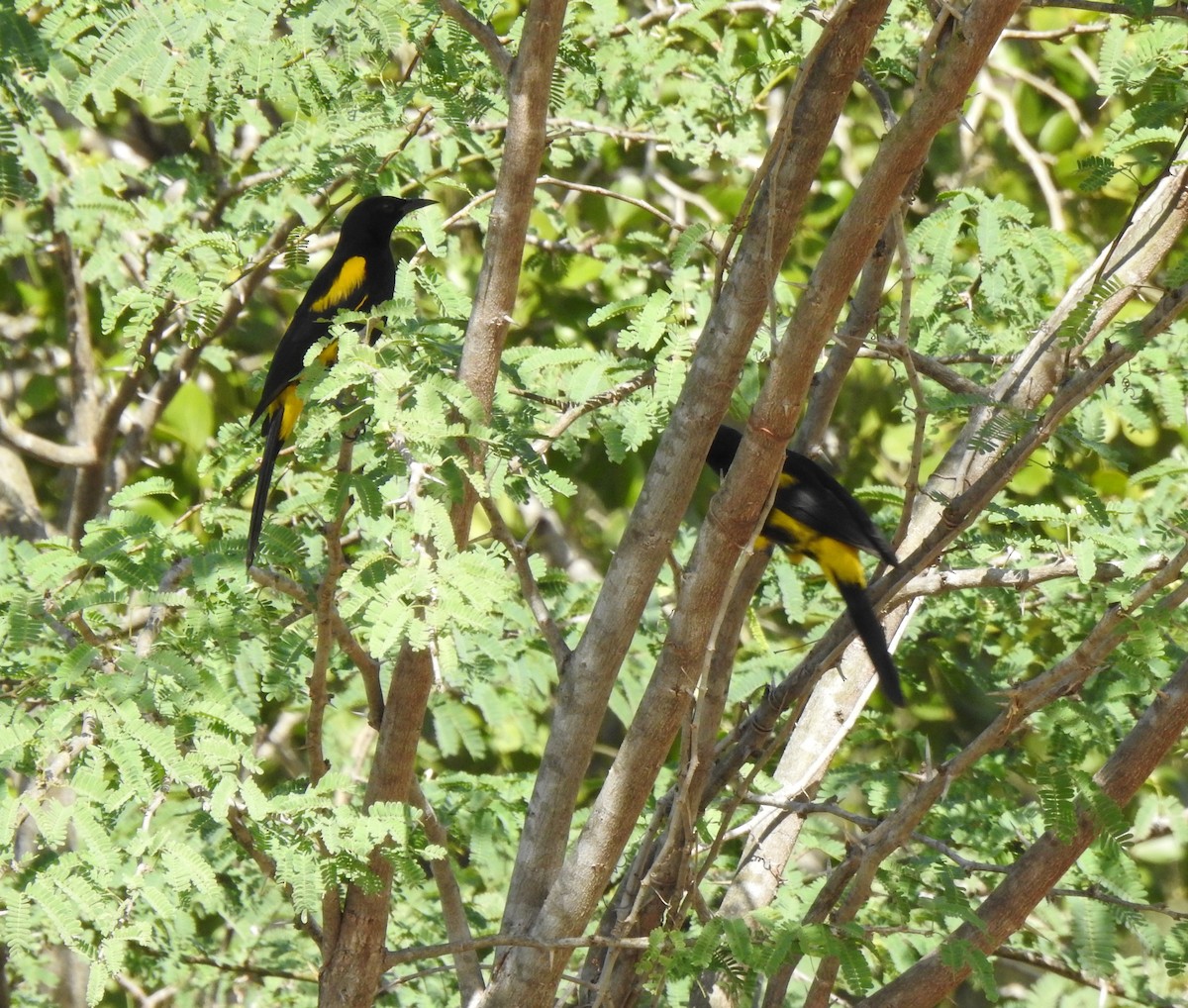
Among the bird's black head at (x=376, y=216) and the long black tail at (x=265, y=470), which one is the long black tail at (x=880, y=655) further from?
the bird's black head at (x=376, y=216)

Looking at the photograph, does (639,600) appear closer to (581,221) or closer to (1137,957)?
(1137,957)

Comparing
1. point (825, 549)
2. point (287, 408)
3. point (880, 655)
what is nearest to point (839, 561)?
point (825, 549)

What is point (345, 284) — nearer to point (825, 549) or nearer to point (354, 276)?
point (354, 276)

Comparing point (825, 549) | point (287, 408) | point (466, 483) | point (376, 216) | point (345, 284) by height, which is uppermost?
point (376, 216)

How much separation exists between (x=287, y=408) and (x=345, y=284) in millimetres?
776

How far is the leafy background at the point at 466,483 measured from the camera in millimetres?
2785

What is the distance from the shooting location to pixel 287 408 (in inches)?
174

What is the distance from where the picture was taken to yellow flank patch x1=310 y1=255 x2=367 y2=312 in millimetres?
4969

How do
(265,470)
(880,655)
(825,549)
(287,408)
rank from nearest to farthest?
(880,655) → (265,470) → (825,549) → (287,408)

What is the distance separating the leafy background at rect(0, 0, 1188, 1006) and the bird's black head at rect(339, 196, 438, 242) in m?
0.16

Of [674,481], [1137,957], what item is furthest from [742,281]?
[1137,957]

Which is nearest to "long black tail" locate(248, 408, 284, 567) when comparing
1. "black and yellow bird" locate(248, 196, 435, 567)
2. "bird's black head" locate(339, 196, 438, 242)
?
"black and yellow bird" locate(248, 196, 435, 567)

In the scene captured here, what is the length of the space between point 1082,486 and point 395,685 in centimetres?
172

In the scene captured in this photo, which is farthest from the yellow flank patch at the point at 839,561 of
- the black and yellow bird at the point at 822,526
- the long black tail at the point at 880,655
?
the long black tail at the point at 880,655
